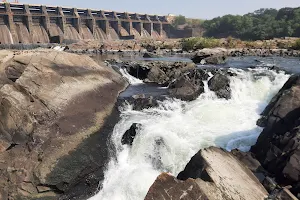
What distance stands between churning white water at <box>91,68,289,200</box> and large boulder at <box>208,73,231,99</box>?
0.46m

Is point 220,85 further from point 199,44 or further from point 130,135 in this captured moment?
point 199,44

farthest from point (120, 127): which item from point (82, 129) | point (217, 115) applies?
point (217, 115)

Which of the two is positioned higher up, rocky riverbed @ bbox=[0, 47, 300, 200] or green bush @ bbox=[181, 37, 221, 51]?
rocky riverbed @ bbox=[0, 47, 300, 200]

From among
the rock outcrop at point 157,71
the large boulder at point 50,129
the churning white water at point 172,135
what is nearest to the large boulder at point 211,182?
the churning white water at point 172,135

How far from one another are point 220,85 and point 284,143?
10.9 meters

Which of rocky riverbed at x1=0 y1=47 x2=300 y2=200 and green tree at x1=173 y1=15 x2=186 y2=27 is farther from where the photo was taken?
green tree at x1=173 y1=15 x2=186 y2=27

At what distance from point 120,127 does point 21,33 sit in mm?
81001

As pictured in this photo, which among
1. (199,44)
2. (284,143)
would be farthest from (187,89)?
(199,44)

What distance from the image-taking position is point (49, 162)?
11320mm

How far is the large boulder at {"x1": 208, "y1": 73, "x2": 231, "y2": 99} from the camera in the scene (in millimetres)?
20781

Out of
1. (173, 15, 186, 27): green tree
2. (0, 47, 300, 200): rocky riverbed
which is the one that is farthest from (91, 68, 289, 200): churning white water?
(173, 15, 186, 27): green tree

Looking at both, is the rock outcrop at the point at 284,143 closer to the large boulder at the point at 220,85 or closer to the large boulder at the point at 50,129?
the large boulder at the point at 220,85

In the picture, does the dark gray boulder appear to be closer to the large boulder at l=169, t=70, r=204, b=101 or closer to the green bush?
the large boulder at l=169, t=70, r=204, b=101

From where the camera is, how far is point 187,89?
20156mm
